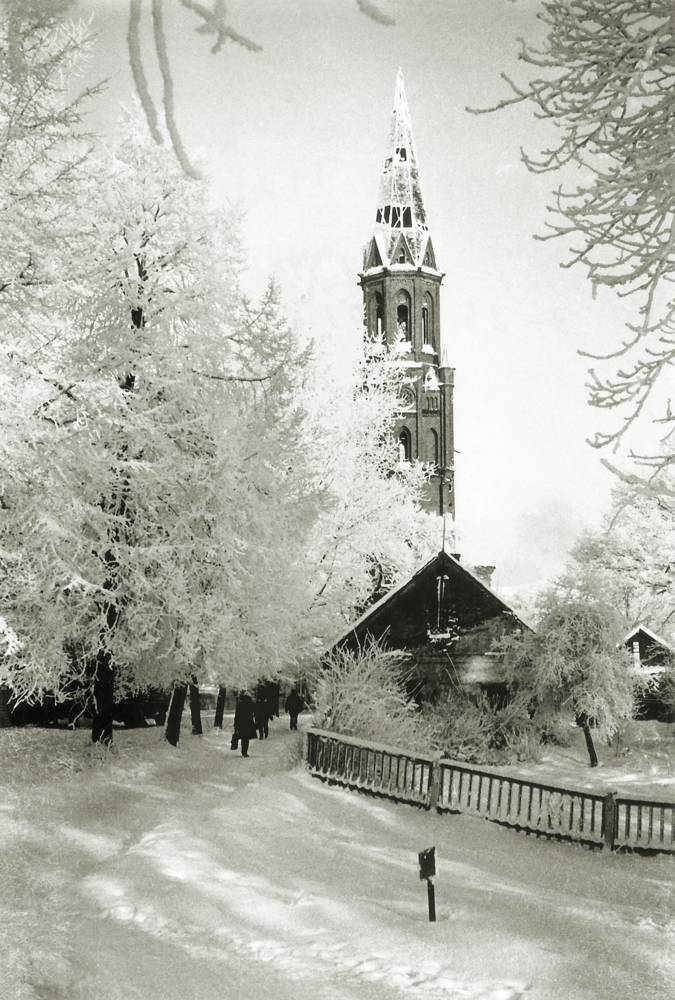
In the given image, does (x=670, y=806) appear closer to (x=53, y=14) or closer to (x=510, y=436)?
(x=510, y=436)

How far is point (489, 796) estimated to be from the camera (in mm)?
11203

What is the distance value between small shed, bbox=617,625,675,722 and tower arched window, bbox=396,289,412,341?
21.2 m

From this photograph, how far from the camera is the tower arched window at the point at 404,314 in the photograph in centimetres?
4003

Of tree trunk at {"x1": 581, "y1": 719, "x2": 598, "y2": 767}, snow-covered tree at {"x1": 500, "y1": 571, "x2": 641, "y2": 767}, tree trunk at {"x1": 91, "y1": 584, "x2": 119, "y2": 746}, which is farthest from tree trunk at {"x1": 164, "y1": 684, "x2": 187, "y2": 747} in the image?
tree trunk at {"x1": 581, "y1": 719, "x2": 598, "y2": 767}

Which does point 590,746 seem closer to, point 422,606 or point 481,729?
point 481,729

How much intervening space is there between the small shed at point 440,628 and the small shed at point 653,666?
16.9ft

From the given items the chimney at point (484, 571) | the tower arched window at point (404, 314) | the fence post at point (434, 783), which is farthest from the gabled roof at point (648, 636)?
the tower arched window at point (404, 314)

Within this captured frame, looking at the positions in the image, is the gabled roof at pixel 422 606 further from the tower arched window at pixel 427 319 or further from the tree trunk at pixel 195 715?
the tower arched window at pixel 427 319

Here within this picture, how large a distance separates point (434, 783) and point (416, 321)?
101 ft

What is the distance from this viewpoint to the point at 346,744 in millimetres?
12570

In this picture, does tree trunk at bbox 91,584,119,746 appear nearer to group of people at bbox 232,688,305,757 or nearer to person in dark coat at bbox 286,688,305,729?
group of people at bbox 232,688,305,757

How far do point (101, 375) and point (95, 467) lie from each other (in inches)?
59.1

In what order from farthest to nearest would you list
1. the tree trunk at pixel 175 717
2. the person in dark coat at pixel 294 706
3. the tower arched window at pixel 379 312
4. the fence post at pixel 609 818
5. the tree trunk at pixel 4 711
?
the tower arched window at pixel 379 312, the person in dark coat at pixel 294 706, the tree trunk at pixel 4 711, the tree trunk at pixel 175 717, the fence post at pixel 609 818

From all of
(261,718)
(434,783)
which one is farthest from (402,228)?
(434,783)
